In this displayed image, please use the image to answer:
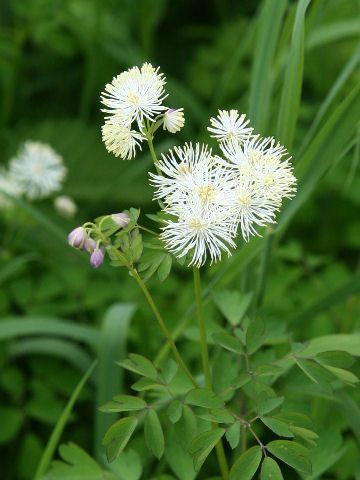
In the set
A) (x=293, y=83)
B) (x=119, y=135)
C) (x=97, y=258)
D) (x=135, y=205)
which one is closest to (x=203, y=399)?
(x=97, y=258)

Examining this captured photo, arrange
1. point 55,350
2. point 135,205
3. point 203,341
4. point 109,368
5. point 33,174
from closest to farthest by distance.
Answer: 1. point 203,341
2. point 109,368
3. point 55,350
4. point 33,174
5. point 135,205

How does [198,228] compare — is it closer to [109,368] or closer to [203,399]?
[203,399]

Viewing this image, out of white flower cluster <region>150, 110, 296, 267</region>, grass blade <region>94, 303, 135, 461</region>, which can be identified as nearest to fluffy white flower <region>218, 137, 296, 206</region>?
white flower cluster <region>150, 110, 296, 267</region>

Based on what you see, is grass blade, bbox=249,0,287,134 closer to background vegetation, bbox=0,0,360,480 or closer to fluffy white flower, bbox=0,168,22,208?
background vegetation, bbox=0,0,360,480

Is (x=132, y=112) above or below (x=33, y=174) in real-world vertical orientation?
below

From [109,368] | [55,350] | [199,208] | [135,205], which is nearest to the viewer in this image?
[199,208]

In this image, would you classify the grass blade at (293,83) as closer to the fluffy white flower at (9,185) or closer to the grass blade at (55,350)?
the grass blade at (55,350)

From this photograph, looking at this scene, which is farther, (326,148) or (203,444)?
(326,148)
